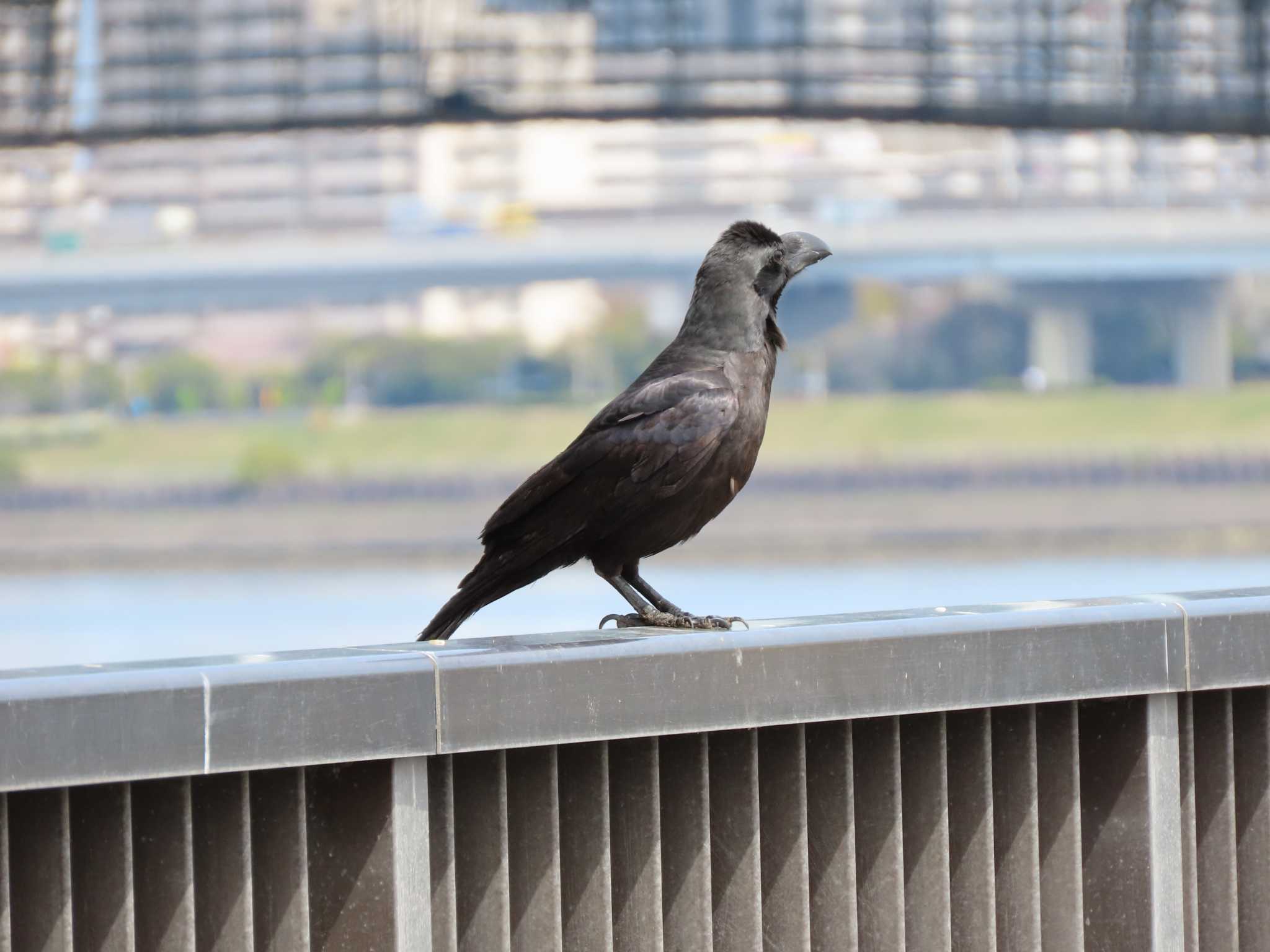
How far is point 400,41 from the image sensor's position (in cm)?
2123

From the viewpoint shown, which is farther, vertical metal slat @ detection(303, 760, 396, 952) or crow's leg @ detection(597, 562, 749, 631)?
crow's leg @ detection(597, 562, 749, 631)

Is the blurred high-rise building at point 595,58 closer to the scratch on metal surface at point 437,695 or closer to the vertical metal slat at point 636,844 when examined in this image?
the vertical metal slat at point 636,844

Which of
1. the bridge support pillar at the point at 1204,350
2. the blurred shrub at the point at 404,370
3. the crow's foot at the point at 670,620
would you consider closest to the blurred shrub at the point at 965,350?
the bridge support pillar at the point at 1204,350

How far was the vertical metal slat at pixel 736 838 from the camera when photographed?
2.59 metres

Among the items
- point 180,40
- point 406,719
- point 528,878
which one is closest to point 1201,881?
point 528,878

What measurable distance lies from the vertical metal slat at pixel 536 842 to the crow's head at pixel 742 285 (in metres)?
1.24

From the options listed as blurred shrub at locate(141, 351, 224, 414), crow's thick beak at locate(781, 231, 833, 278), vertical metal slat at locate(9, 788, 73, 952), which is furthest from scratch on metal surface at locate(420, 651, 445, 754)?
blurred shrub at locate(141, 351, 224, 414)

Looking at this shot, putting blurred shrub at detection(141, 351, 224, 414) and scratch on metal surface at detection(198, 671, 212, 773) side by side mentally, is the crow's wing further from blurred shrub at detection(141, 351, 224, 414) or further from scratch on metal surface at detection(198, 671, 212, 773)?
blurred shrub at detection(141, 351, 224, 414)

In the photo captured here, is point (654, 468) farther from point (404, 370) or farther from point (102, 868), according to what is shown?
point (404, 370)

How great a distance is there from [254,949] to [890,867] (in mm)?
845

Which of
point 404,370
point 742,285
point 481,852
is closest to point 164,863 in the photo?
point 481,852

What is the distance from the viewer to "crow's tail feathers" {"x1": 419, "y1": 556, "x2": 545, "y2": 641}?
3.35 m

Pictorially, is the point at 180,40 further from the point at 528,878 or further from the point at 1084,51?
the point at 528,878

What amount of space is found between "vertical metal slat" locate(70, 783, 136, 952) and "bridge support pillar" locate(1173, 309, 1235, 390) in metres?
51.7
